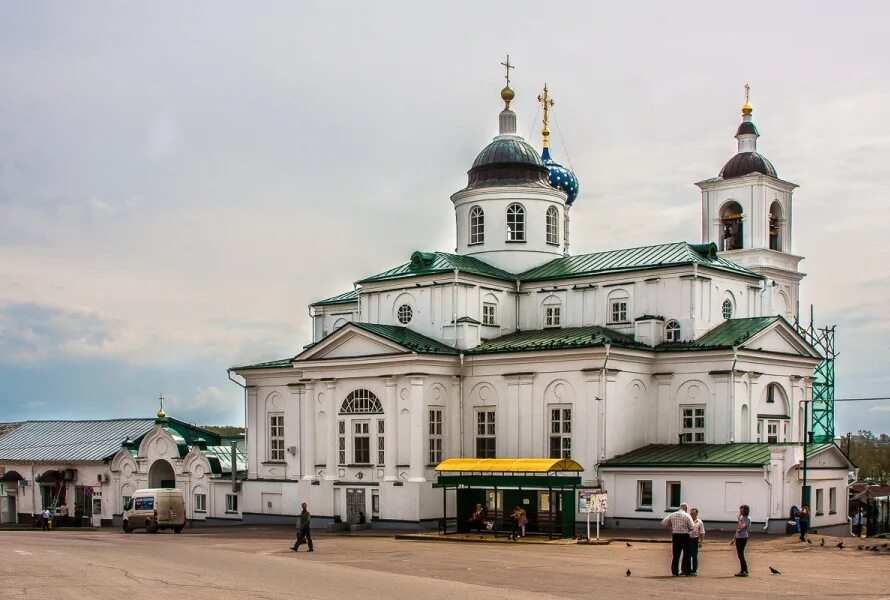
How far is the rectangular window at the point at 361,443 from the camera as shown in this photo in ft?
176

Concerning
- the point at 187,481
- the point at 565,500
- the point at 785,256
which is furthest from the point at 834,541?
the point at 187,481

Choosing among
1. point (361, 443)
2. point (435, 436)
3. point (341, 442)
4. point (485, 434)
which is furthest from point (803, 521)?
point (341, 442)

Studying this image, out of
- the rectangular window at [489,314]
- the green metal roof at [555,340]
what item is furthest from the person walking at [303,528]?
the rectangular window at [489,314]

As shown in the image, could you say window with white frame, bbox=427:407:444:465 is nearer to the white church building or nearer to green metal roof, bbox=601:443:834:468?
the white church building

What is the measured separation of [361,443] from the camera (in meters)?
53.9

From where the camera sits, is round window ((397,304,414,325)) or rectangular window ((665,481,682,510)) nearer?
rectangular window ((665,481,682,510))

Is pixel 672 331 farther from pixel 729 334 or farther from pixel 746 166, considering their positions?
pixel 746 166

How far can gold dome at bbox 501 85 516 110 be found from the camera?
202 ft

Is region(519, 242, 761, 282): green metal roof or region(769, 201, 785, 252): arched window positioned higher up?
region(769, 201, 785, 252): arched window

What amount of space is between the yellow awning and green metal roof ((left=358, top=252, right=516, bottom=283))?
396 inches

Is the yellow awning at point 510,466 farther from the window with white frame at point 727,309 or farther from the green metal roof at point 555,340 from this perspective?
the window with white frame at point 727,309

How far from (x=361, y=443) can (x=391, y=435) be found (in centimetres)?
205

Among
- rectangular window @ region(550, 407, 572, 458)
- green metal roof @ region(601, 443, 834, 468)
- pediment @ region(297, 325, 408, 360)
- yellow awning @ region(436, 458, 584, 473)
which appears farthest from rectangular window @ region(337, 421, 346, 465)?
green metal roof @ region(601, 443, 834, 468)

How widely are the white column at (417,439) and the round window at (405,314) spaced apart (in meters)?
5.27
